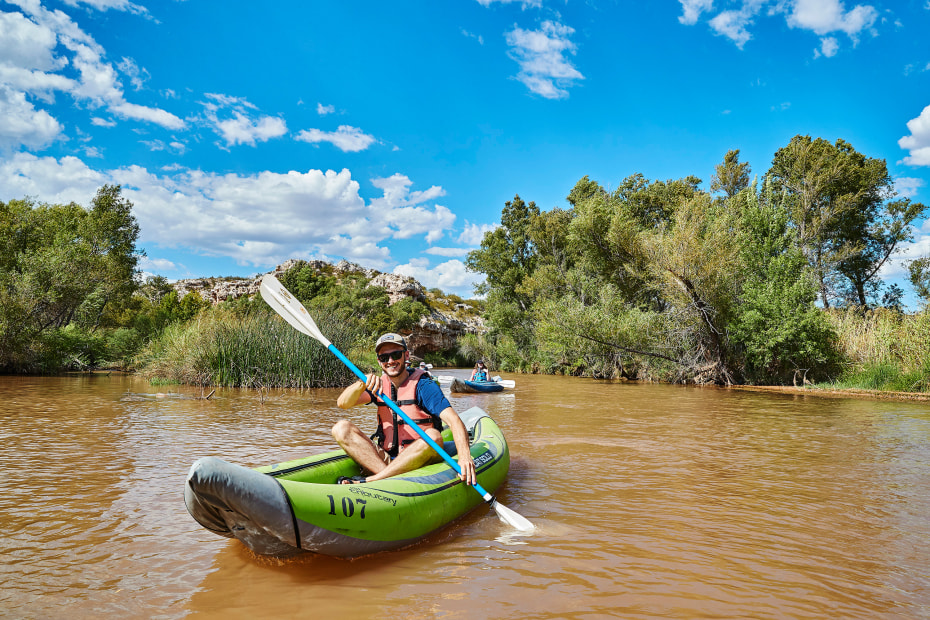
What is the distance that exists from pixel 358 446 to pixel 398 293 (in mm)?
41570

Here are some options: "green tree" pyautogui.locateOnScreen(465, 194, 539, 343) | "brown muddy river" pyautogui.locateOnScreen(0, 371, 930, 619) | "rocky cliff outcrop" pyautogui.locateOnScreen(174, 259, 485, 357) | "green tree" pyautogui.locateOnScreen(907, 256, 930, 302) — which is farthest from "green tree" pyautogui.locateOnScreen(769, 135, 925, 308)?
"rocky cliff outcrop" pyautogui.locateOnScreen(174, 259, 485, 357)

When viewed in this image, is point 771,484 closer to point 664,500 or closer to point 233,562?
point 664,500

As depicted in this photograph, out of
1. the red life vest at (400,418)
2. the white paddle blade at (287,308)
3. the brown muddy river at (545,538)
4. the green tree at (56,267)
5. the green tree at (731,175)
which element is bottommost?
the brown muddy river at (545,538)

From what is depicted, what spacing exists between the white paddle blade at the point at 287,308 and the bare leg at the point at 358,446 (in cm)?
154

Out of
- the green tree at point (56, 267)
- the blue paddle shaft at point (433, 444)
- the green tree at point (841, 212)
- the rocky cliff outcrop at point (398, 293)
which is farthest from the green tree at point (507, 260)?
the blue paddle shaft at point (433, 444)

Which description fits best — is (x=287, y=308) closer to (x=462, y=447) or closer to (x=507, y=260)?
(x=462, y=447)

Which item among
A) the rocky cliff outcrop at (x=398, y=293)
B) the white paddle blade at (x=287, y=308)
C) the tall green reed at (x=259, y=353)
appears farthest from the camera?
the rocky cliff outcrop at (x=398, y=293)

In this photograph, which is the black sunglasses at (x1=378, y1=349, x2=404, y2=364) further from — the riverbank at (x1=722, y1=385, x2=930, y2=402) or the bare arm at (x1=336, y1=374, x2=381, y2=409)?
the riverbank at (x1=722, y1=385, x2=930, y2=402)

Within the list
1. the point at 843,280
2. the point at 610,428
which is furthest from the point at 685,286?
the point at 843,280

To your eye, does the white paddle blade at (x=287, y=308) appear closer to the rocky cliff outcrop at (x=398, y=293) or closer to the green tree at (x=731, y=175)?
the green tree at (x=731, y=175)

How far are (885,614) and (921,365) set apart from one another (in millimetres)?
12919

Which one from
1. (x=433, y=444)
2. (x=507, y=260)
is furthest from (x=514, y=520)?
(x=507, y=260)

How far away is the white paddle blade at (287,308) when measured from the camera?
5066 millimetres

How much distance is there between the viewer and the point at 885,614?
2342 millimetres
